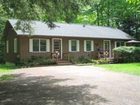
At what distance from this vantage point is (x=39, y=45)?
1195 inches

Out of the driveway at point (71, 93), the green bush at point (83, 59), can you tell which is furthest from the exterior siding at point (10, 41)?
the driveway at point (71, 93)

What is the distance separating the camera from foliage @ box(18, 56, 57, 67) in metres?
27.6

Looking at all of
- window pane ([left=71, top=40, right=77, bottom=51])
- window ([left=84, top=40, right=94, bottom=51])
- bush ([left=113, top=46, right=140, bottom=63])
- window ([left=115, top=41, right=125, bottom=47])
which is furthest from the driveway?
window ([left=115, top=41, right=125, bottom=47])

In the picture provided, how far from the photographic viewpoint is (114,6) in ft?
169

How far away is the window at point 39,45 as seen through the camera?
29.8 m

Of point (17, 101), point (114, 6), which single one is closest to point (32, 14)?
point (17, 101)

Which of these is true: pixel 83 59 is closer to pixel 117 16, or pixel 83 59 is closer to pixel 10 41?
pixel 10 41

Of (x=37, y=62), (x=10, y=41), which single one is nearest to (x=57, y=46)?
(x=37, y=62)

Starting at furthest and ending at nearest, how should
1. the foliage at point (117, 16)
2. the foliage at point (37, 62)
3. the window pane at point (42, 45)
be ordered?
the foliage at point (117, 16) < the window pane at point (42, 45) < the foliage at point (37, 62)

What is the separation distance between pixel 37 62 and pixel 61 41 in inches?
191

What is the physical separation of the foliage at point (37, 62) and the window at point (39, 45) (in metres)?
1.15

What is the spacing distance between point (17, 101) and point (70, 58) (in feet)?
69.4

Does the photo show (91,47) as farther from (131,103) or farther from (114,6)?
Answer: (131,103)

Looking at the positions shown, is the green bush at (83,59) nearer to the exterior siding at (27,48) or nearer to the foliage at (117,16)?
the exterior siding at (27,48)
